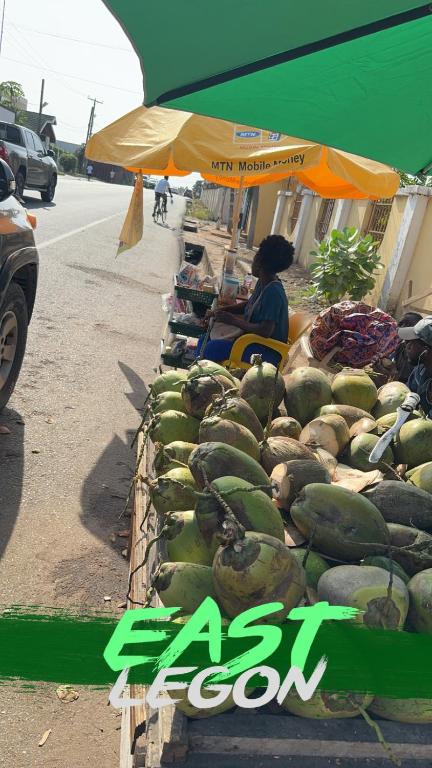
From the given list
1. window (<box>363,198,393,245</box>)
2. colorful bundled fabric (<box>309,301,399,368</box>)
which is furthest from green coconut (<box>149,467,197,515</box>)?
window (<box>363,198,393,245</box>)

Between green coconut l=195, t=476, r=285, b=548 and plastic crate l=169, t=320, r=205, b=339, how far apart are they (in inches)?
160

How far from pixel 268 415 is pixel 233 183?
23.0 feet

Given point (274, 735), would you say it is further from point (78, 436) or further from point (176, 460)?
point (78, 436)

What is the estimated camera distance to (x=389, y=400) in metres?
3.11

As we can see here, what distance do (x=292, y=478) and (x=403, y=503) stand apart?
384mm

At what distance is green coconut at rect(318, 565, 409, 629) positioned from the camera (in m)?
1.56

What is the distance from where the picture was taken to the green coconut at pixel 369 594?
61.5 inches

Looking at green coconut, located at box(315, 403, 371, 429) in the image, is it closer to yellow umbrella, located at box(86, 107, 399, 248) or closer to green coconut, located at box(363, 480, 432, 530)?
green coconut, located at box(363, 480, 432, 530)

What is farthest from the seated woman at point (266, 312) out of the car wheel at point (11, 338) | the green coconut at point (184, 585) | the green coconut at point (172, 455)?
the green coconut at point (184, 585)

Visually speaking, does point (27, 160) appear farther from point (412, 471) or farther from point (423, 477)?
point (423, 477)

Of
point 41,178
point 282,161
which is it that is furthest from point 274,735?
point 41,178

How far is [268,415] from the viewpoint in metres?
2.93

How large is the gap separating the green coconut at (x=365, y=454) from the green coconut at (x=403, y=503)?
1.05ft

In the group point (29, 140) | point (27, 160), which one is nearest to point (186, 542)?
point (27, 160)
